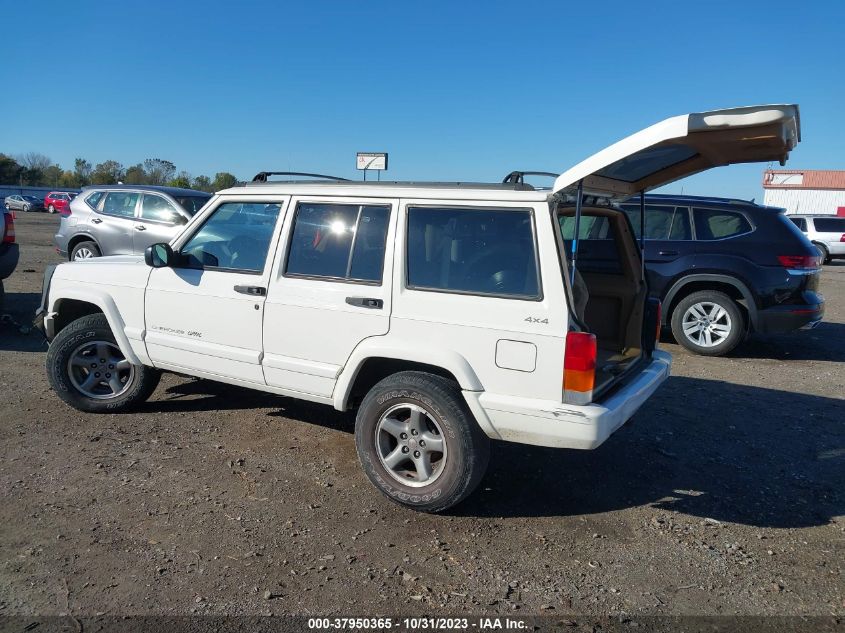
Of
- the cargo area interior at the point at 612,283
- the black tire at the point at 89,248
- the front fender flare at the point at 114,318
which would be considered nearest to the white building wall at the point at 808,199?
the black tire at the point at 89,248

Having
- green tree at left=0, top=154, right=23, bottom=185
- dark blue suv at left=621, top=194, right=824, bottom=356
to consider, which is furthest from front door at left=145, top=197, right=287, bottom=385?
green tree at left=0, top=154, right=23, bottom=185

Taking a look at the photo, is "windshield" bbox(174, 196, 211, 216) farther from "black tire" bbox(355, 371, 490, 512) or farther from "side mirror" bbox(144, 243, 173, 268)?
"black tire" bbox(355, 371, 490, 512)

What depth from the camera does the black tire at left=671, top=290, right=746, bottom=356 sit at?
7.98 m

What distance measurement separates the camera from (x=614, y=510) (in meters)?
3.95

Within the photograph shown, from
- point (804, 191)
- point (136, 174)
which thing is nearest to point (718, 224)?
point (804, 191)

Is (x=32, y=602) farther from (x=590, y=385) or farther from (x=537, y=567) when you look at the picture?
(x=590, y=385)

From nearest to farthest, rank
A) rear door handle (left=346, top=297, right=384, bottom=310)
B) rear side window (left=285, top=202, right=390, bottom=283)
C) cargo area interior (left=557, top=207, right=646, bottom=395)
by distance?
rear door handle (left=346, top=297, right=384, bottom=310), rear side window (left=285, top=202, right=390, bottom=283), cargo area interior (left=557, top=207, right=646, bottom=395)

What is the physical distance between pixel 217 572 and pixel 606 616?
181cm

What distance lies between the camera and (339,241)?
4129mm

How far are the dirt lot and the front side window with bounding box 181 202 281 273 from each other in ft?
4.27

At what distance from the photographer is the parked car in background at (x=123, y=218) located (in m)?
10.9

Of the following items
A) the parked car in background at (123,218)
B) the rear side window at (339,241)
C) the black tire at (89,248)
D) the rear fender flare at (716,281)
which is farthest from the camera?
the black tire at (89,248)

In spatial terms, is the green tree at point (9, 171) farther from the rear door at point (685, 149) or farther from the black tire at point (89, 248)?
the rear door at point (685, 149)

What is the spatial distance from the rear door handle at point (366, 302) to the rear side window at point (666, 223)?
5464mm
